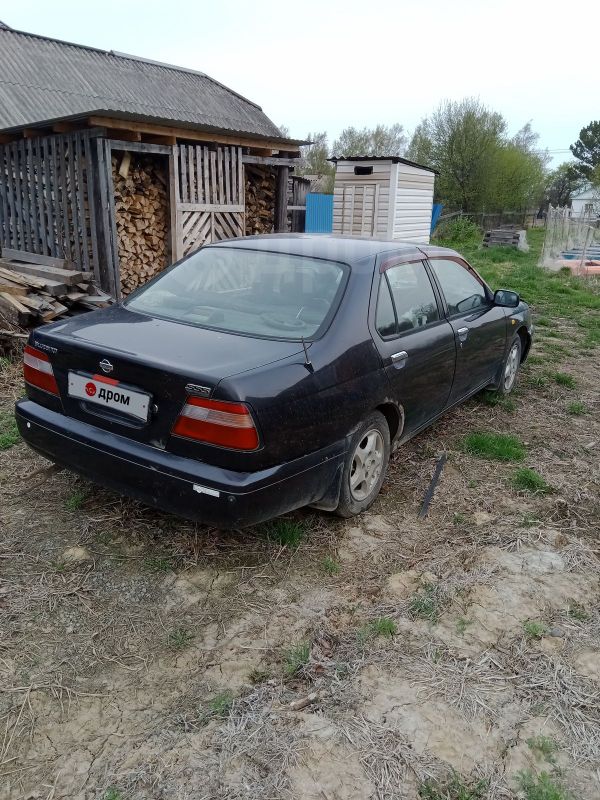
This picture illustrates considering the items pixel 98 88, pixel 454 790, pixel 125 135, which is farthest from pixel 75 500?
pixel 98 88

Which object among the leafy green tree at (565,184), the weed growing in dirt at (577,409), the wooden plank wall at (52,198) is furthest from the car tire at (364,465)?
the leafy green tree at (565,184)

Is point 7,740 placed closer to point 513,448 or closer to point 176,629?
point 176,629

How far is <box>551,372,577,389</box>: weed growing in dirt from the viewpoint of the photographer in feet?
20.2

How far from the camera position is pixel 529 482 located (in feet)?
12.9

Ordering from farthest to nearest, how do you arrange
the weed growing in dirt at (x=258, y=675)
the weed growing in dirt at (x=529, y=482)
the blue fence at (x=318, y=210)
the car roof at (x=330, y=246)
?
1. the blue fence at (x=318, y=210)
2. the weed growing in dirt at (x=529, y=482)
3. the car roof at (x=330, y=246)
4. the weed growing in dirt at (x=258, y=675)

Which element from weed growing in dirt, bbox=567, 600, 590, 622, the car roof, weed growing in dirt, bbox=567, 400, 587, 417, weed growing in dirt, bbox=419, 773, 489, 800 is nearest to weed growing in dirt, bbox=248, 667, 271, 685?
weed growing in dirt, bbox=419, 773, 489, 800

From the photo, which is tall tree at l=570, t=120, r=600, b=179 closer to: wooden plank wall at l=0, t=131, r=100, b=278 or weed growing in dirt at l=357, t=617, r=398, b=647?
wooden plank wall at l=0, t=131, r=100, b=278

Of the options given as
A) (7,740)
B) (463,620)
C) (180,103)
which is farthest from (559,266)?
(7,740)

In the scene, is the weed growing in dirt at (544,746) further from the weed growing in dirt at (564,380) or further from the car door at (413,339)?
the weed growing in dirt at (564,380)

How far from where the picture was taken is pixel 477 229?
2878 centimetres

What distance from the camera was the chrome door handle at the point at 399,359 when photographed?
3.40 meters

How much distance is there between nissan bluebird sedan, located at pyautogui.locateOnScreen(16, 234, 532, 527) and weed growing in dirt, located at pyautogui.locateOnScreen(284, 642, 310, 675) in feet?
1.79

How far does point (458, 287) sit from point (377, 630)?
2.80 meters

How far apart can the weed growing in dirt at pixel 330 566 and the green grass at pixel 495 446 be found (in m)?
1.80
